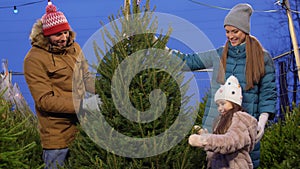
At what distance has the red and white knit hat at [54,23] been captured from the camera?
12.2ft

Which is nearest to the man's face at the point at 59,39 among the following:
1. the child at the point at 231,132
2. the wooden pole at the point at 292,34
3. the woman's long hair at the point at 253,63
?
the child at the point at 231,132

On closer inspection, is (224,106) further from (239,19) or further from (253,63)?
(239,19)

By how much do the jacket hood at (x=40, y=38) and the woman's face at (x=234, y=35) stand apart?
3.94ft

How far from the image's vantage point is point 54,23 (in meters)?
3.73

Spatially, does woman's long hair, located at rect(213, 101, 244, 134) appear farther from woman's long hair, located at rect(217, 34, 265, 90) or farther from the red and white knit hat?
the red and white knit hat

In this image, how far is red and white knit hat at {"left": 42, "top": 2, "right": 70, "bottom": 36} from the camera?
3719mm

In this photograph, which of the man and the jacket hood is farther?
the jacket hood

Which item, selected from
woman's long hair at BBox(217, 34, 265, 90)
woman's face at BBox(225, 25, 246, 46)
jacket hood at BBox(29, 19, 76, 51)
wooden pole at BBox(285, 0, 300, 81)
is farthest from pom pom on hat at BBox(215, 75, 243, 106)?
wooden pole at BBox(285, 0, 300, 81)

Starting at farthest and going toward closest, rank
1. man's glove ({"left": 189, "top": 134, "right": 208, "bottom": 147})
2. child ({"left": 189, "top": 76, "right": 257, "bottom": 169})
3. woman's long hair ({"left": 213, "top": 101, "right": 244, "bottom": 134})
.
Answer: woman's long hair ({"left": 213, "top": 101, "right": 244, "bottom": 134})
child ({"left": 189, "top": 76, "right": 257, "bottom": 169})
man's glove ({"left": 189, "top": 134, "right": 208, "bottom": 147})

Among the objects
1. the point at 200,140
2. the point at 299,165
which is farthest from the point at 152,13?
the point at 299,165

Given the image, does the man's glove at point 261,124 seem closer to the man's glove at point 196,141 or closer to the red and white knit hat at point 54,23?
the man's glove at point 196,141

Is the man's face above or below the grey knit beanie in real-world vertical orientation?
below

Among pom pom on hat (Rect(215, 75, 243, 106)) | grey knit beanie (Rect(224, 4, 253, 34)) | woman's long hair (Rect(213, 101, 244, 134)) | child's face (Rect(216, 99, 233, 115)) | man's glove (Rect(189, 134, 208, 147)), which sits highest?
grey knit beanie (Rect(224, 4, 253, 34))

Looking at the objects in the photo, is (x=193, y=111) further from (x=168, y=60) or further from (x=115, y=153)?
(x=115, y=153)
